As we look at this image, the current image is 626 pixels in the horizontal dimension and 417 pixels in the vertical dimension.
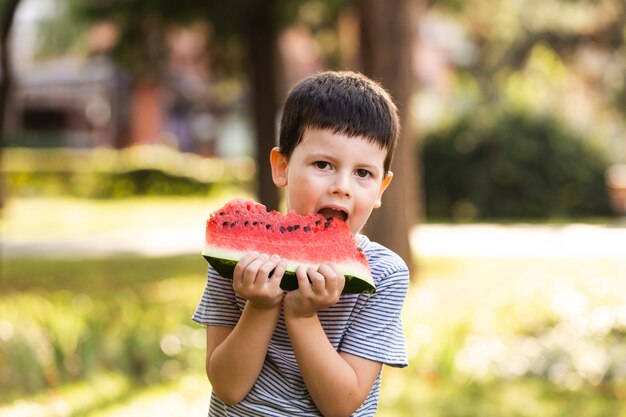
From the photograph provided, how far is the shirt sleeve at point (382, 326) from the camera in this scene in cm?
226

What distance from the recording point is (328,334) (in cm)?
225

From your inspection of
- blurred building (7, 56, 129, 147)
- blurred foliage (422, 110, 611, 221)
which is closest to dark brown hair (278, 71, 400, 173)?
blurred foliage (422, 110, 611, 221)

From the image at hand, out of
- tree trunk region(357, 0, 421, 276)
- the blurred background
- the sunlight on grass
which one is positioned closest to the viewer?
the blurred background

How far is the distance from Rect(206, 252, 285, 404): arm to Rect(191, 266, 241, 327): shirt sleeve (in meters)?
0.02

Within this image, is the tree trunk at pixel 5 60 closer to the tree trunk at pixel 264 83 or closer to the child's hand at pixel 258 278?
the tree trunk at pixel 264 83

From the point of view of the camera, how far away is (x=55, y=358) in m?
6.20

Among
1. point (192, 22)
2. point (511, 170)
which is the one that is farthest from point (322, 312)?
point (511, 170)

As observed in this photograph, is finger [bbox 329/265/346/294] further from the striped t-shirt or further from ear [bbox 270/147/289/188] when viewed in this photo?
ear [bbox 270/147/289/188]

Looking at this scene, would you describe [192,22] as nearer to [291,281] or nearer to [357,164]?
[357,164]

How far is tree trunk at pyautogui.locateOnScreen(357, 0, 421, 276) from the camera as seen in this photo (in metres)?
9.95

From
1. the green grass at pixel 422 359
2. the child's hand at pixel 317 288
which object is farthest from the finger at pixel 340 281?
the green grass at pixel 422 359

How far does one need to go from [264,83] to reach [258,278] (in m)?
11.5

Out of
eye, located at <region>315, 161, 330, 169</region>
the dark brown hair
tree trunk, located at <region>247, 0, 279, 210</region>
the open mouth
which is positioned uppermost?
the dark brown hair

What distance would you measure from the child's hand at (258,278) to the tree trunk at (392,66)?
25.7 feet
